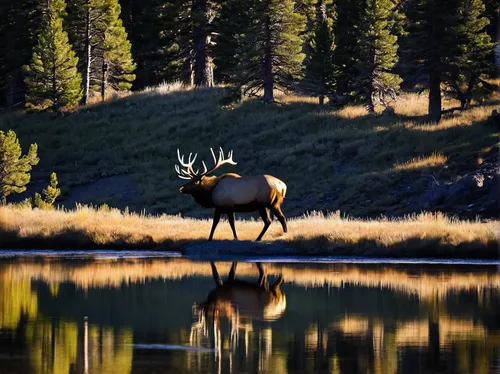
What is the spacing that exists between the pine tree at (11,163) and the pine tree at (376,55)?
17.2 m

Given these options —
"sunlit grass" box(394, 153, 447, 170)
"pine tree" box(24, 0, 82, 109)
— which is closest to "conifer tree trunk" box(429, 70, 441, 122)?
"sunlit grass" box(394, 153, 447, 170)

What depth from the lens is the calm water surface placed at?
46.3 ft

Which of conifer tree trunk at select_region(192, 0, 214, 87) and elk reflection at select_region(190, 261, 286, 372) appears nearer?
elk reflection at select_region(190, 261, 286, 372)

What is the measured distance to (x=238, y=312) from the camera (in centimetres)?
1878

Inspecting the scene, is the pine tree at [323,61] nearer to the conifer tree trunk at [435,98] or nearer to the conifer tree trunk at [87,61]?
the conifer tree trunk at [435,98]

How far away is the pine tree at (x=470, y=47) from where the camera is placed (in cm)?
5350

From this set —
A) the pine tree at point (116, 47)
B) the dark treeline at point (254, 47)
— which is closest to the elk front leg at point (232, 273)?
the dark treeline at point (254, 47)

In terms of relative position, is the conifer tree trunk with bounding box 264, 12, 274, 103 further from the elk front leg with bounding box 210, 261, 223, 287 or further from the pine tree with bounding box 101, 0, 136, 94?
the elk front leg with bounding box 210, 261, 223, 287

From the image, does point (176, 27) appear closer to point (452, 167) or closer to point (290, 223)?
point (452, 167)

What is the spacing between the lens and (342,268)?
26422 mm

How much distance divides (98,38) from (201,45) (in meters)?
6.06

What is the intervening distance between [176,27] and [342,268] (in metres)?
44.2

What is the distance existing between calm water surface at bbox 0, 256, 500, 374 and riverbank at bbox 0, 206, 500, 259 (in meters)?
1.75

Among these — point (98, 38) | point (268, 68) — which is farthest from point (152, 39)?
point (268, 68)
